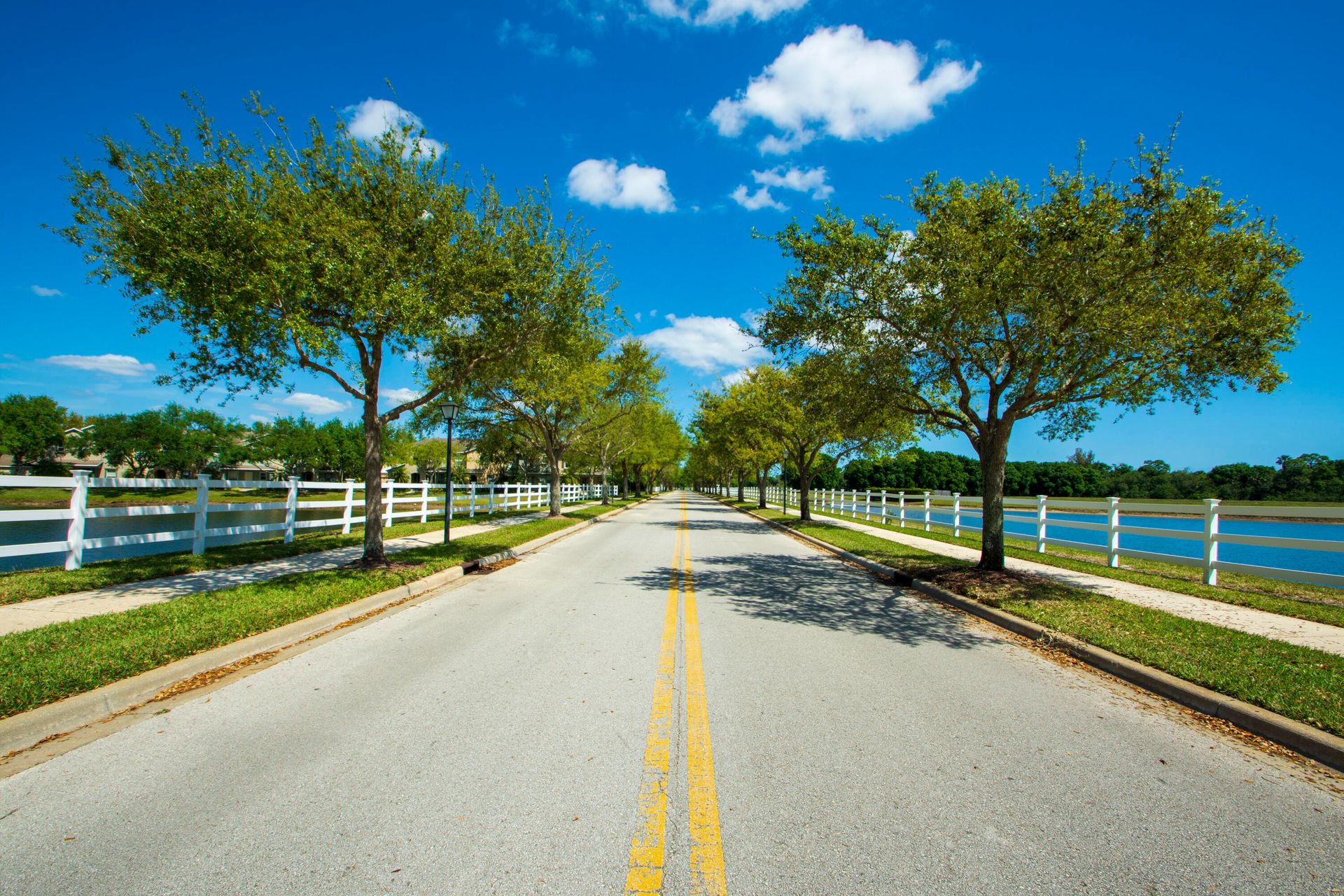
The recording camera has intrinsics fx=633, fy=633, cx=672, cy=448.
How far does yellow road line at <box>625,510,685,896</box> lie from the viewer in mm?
2730

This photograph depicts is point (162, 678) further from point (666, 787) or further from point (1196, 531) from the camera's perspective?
point (1196, 531)

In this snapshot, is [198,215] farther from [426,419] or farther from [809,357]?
[426,419]

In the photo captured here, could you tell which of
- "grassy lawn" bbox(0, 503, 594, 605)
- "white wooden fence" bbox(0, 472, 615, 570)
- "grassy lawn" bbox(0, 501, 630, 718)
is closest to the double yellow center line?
"grassy lawn" bbox(0, 501, 630, 718)

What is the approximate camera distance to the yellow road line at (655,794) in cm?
273

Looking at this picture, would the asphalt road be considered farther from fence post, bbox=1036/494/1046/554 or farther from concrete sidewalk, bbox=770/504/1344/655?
fence post, bbox=1036/494/1046/554

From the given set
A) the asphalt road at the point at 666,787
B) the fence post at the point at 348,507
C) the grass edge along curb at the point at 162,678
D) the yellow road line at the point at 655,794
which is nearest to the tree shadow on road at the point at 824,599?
the asphalt road at the point at 666,787

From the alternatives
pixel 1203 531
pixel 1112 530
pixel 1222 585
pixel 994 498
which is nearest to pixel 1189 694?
pixel 994 498

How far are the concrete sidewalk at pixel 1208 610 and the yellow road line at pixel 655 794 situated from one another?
6.75 m

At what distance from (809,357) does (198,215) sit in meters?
10.8

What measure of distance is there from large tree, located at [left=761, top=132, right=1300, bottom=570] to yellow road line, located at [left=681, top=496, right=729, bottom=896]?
770 cm

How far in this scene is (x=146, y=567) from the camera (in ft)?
33.4

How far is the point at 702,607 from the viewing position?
876cm

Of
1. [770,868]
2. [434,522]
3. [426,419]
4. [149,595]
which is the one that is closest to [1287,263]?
[770,868]

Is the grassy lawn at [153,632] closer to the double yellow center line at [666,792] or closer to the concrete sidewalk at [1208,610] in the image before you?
the double yellow center line at [666,792]
